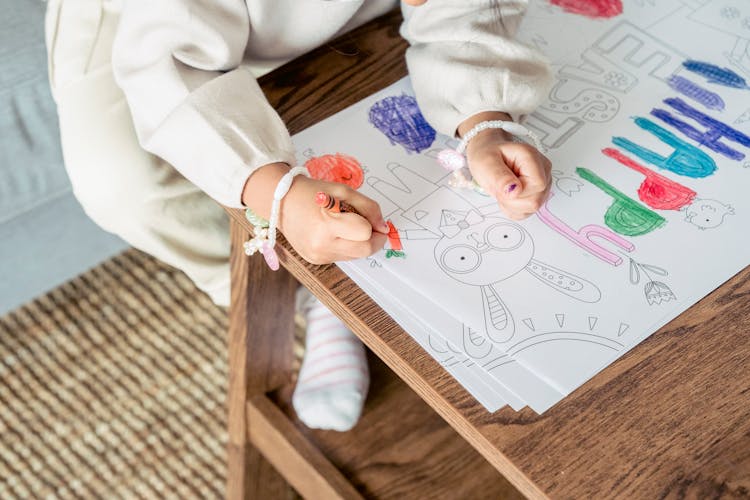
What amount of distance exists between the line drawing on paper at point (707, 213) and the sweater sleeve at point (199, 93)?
0.91ft

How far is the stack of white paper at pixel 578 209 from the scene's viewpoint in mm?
473

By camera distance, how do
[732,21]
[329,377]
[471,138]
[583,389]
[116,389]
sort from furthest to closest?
[116,389], [329,377], [732,21], [471,138], [583,389]

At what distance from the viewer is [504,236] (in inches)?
20.7

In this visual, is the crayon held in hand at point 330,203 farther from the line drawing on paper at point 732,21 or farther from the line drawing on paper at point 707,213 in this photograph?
the line drawing on paper at point 732,21

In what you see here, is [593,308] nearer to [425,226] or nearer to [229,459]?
[425,226]

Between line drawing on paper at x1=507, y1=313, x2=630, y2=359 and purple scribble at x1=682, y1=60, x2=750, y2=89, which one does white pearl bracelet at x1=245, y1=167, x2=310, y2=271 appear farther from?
purple scribble at x1=682, y1=60, x2=750, y2=89

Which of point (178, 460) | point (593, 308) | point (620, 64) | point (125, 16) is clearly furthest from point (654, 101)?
point (178, 460)

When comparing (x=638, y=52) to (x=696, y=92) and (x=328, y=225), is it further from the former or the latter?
(x=328, y=225)

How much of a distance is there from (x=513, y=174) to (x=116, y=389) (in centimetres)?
65

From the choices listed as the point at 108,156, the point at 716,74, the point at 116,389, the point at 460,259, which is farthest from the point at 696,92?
the point at 116,389

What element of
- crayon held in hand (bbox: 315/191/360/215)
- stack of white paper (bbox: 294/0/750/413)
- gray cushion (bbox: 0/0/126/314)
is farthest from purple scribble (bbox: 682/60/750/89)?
gray cushion (bbox: 0/0/126/314)

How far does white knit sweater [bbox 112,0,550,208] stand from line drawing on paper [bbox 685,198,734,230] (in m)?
0.14

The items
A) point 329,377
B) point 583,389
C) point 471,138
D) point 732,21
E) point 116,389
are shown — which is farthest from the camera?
point 116,389

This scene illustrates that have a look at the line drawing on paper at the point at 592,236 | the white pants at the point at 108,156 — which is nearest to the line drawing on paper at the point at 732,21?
the line drawing on paper at the point at 592,236
